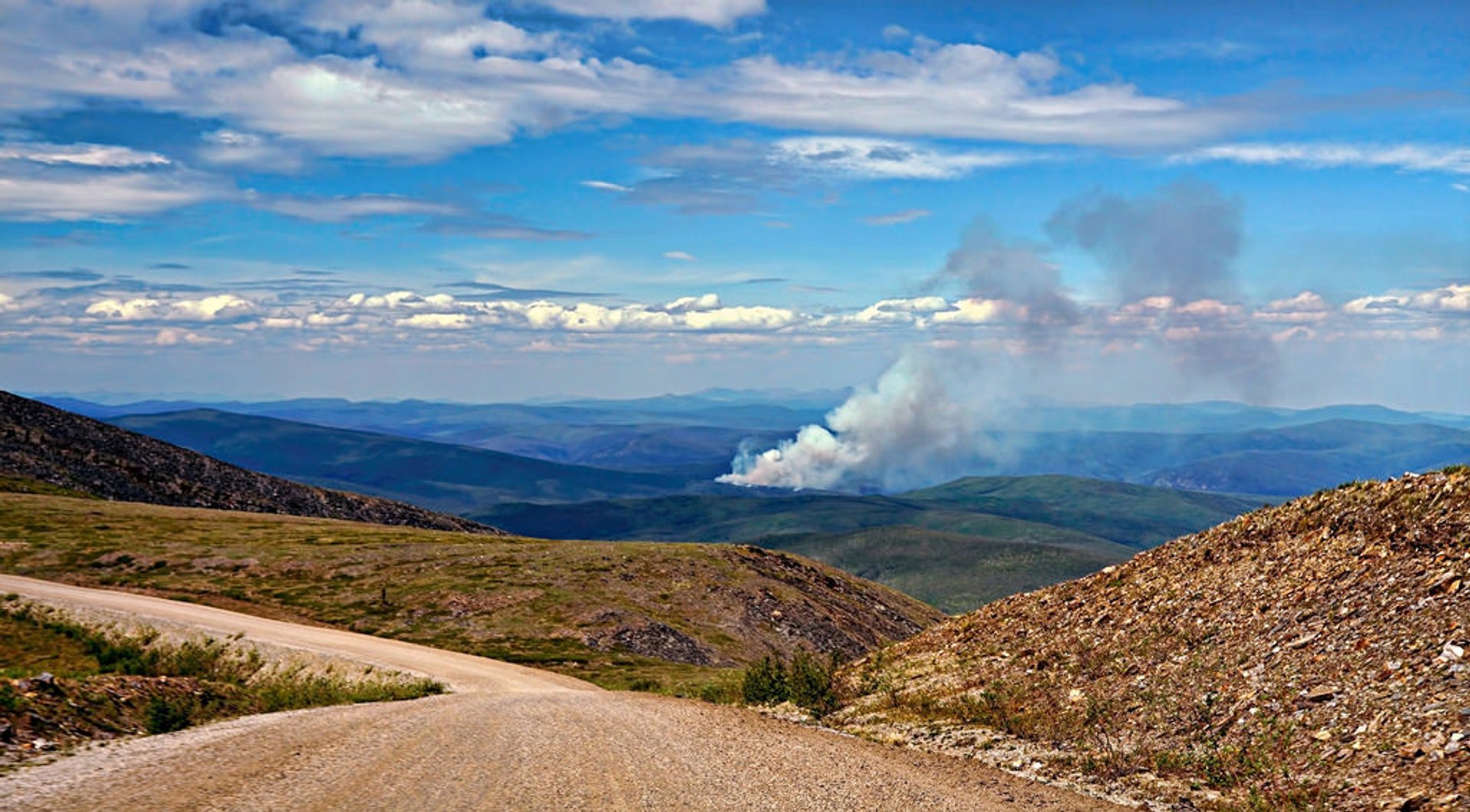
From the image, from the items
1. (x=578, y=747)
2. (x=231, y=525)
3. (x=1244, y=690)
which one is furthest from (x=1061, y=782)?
(x=231, y=525)

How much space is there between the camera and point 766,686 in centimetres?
3216

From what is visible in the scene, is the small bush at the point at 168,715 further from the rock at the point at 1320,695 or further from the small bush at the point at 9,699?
the rock at the point at 1320,695

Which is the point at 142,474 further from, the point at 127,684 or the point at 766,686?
the point at 766,686

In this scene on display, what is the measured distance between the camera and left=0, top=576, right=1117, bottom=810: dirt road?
15688 mm

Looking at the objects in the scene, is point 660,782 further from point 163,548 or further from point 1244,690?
point 163,548

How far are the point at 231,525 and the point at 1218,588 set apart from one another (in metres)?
105

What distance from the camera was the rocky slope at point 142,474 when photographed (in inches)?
5261

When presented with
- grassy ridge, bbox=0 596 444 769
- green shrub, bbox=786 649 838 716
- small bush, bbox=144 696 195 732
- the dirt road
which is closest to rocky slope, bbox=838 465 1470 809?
green shrub, bbox=786 649 838 716

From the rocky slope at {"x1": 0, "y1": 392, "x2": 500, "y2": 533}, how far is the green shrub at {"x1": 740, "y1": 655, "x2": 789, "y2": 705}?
5131 inches

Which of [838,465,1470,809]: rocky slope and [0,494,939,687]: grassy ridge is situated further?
[0,494,939,687]: grassy ridge

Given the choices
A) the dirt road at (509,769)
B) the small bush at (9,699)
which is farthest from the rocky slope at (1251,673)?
the small bush at (9,699)

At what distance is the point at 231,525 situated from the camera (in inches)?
4139

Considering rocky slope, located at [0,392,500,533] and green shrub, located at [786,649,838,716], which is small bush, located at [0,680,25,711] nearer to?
green shrub, located at [786,649,838,716]

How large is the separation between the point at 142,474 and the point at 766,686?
14364cm
